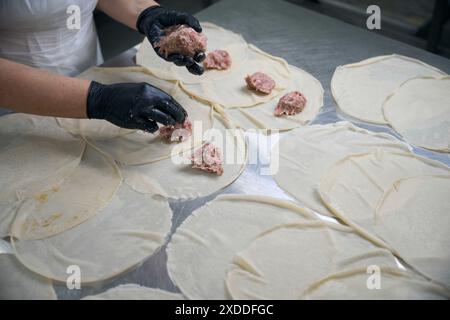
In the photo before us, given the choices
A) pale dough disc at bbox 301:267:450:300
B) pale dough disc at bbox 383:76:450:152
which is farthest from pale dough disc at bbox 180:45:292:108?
pale dough disc at bbox 301:267:450:300

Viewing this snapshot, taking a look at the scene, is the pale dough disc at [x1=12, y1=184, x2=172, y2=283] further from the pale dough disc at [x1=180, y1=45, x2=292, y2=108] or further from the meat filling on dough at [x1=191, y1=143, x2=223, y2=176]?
the pale dough disc at [x1=180, y1=45, x2=292, y2=108]

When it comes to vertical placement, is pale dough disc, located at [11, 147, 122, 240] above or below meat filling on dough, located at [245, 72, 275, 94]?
below

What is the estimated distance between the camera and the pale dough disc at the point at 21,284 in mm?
1399

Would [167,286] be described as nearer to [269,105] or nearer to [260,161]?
[260,161]

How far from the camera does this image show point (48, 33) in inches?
79.0

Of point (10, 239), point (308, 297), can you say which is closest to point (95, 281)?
point (10, 239)

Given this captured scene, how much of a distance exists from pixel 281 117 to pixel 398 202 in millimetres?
659

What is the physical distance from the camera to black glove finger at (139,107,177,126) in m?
1.72

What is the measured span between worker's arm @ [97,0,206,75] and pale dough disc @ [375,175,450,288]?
1059 mm

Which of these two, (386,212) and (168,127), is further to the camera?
(168,127)

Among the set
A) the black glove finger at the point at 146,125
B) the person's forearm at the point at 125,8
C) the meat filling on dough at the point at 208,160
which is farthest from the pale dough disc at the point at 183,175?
the person's forearm at the point at 125,8

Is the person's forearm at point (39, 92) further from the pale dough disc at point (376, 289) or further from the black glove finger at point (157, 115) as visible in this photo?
the pale dough disc at point (376, 289)

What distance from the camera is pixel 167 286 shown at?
4.69ft
